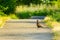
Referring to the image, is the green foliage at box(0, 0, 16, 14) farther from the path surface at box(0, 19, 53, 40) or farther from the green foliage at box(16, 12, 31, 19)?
the path surface at box(0, 19, 53, 40)

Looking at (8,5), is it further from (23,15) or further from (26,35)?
(26,35)

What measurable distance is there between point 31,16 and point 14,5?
2768 mm

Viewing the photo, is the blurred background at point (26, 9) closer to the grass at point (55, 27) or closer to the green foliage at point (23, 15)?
the green foliage at point (23, 15)

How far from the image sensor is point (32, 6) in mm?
35688

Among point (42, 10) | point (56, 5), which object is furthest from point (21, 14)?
point (56, 5)

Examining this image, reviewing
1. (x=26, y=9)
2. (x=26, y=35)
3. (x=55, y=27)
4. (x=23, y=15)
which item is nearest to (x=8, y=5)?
(x=23, y=15)

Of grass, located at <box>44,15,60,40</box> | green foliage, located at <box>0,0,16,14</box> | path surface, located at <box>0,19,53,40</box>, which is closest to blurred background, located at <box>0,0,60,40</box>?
green foliage, located at <box>0,0,16,14</box>

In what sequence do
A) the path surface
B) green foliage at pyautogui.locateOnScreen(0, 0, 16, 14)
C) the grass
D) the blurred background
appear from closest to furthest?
1. the path surface
2. the grass
3. the blurred background
4. green foliage at pyautogui.locateOnScreen(0, 0, 16, 14)

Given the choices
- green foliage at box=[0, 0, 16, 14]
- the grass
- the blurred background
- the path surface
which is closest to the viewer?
the path surface

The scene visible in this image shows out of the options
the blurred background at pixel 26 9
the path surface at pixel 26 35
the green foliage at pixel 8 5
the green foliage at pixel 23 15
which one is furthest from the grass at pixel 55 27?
the green foliage at pixel 8 5

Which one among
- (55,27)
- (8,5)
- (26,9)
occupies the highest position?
(8,5)

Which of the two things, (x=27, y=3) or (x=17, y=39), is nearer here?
Answer: (x=17, y=39)

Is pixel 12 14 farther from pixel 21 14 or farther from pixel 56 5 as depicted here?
pixel 56 5

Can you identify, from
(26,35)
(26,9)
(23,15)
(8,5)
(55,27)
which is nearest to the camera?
(26,35)
